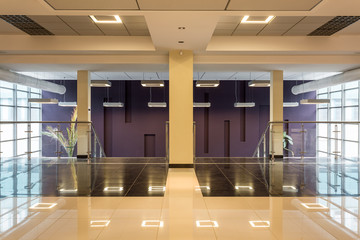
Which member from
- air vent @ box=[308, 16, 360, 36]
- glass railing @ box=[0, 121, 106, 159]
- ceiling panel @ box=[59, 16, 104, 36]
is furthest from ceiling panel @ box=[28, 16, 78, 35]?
air vent @ box=[308, 16, 360, 36]

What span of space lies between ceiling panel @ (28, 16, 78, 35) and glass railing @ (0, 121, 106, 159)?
2329mm

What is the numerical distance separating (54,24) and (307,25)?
5632 millimetres

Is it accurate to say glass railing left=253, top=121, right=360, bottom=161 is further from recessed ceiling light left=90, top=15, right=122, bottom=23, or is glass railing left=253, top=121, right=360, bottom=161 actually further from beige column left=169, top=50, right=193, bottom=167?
recessed ceiling light left=90, top=15, right=122, bottom=23

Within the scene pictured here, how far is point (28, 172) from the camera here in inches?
226

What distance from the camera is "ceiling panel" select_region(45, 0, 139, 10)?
3773mm

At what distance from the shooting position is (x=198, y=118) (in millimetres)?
14672

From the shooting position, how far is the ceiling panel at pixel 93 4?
377cm

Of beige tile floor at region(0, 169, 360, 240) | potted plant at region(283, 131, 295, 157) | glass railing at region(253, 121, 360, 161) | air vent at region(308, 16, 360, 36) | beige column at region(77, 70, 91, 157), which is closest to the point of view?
beige tile floor at region(0, 169, 360, 240)

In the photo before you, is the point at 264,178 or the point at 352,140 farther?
the point at 352,140

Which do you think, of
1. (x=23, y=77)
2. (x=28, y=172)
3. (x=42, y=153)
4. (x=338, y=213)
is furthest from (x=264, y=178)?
(x=23, y=77)

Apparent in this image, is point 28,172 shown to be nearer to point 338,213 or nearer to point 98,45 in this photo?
point 98,45

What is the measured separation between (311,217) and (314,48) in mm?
5199

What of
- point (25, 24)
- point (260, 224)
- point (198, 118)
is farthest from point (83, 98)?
point (260, 224)

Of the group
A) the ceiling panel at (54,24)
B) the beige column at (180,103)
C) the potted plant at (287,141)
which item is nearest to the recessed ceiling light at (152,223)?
the beige column at (180,103)
